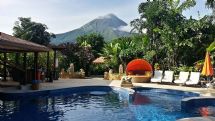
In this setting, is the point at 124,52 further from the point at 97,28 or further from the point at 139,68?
the point at 97,28

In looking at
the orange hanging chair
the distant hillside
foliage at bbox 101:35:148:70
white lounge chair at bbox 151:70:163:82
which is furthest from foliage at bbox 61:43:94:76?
the distant hillside

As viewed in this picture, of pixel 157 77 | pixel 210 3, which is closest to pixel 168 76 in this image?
pixel 157 77

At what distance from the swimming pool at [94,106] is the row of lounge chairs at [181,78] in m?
2.16

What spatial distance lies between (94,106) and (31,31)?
157ft

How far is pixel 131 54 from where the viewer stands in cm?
3120

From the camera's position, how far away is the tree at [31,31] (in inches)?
2357

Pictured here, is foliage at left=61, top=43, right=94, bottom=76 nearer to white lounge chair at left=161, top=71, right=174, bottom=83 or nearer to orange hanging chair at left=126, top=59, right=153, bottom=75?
orange hanging chair at left=126, top=59, right=153, bottom=75

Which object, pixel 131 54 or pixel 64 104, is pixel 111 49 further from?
pixel 64 104

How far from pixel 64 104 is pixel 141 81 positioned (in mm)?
9843

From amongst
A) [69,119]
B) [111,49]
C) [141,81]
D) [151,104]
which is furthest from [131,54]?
[69,119]

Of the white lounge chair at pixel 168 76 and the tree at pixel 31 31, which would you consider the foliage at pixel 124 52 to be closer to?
the white lounge chair at pixel 168 76

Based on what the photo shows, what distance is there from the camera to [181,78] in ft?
69.6

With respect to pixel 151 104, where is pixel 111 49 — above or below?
above

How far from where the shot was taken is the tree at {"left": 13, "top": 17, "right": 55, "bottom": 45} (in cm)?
5988
